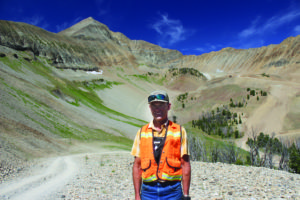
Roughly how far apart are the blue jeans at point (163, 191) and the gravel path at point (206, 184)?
6286mm

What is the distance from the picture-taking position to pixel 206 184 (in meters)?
11.4

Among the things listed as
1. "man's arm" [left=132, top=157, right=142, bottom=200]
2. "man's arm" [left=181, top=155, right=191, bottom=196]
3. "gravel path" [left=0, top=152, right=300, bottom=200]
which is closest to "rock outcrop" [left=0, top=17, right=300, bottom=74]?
"gravel path" [left=0, top=152, right=300, bottom=200]

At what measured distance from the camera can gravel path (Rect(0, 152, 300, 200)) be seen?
9.49 metres

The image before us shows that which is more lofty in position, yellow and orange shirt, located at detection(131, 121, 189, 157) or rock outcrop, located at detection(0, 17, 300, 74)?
rock outcrop, located at detection(0, 17, 300, 74)

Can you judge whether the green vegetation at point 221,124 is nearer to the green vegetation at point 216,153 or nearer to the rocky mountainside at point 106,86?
the rocky mountainside at point 106,86

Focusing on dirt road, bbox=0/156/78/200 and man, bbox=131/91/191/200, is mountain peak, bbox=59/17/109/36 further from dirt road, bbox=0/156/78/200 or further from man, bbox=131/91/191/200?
man, bbox=131/91/191/200

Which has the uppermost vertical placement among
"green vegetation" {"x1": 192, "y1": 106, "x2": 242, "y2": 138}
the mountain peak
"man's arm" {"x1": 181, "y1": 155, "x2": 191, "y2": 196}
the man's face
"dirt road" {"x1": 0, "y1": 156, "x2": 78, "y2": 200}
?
the mountain peak

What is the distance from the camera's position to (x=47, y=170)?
17062 millimetres

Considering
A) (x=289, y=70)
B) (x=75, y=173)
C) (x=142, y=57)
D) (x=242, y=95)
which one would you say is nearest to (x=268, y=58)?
(x=289, y=70)

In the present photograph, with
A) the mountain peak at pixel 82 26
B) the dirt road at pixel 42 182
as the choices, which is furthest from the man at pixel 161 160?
the mountain peak at pixel 82 26

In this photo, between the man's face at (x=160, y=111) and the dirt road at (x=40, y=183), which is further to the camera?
the dirt road at (x=40, y=183)

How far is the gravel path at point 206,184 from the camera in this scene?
31.1ft

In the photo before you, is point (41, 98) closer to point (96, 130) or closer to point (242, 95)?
point (96, 130)

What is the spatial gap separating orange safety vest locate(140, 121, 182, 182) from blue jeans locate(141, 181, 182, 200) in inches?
3.9
